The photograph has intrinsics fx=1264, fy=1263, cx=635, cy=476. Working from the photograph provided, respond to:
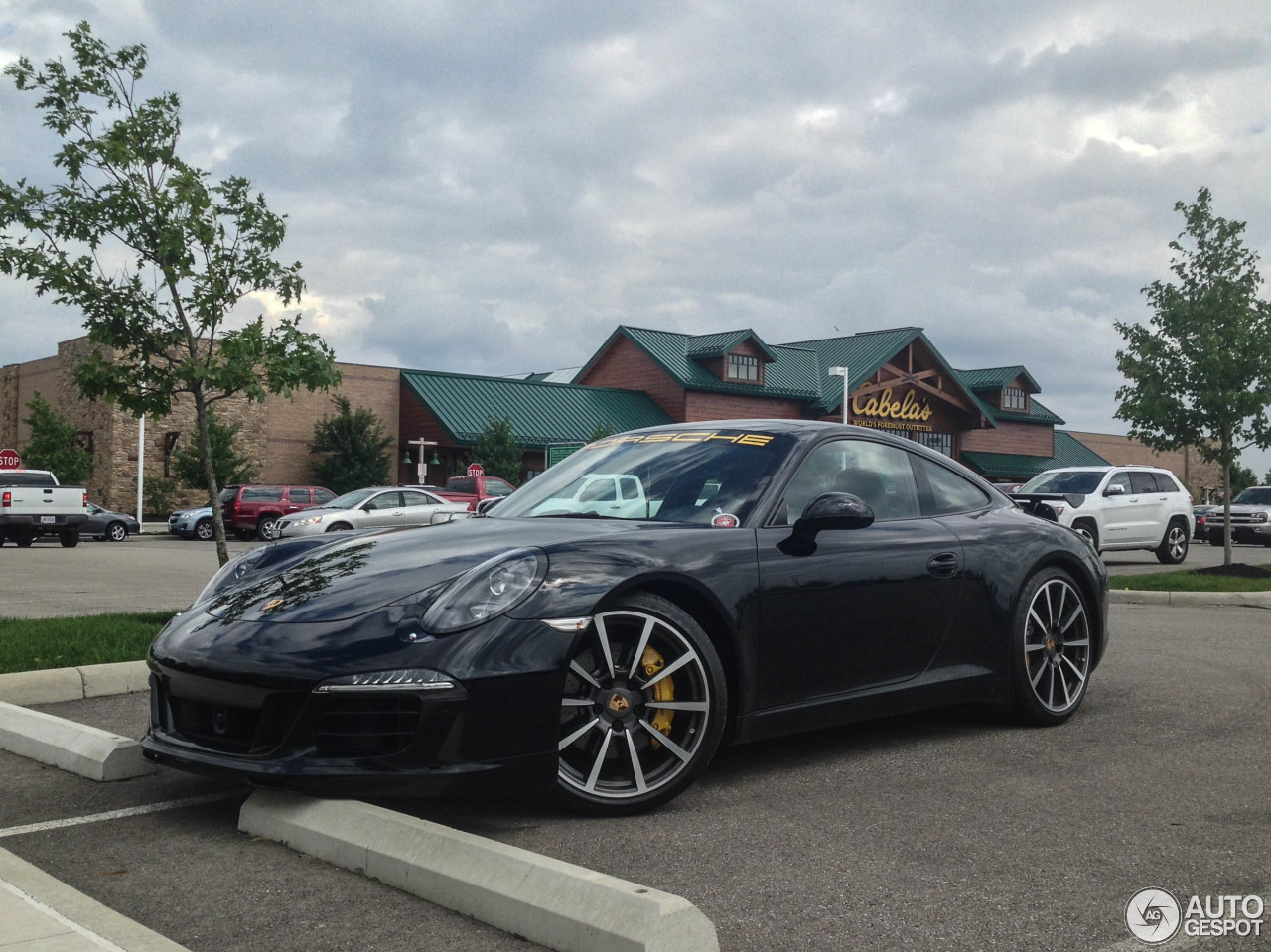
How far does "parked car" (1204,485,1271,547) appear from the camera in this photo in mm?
36000

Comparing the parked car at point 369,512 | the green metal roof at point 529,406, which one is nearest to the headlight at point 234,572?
the parked car at point 369,512

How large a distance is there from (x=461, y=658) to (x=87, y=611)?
893 centimetres

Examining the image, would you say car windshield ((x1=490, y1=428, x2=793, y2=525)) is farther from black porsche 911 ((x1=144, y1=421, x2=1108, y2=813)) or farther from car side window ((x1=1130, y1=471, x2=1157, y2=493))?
car side window ((x1=1130, y1=471, x2=1157, y2=493))

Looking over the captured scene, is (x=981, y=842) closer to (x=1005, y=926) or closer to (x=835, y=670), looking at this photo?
(x=1005, y=926)

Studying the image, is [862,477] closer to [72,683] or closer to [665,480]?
[665,480]

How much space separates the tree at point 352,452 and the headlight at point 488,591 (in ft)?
137

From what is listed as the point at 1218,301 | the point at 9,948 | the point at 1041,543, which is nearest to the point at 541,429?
the point at 1218,301

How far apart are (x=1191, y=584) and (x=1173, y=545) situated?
8.29 m

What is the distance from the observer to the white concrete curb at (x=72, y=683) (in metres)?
6.52

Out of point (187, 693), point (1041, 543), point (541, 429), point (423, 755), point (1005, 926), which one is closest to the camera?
point (1005, 926)

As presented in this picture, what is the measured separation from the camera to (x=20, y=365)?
5334 centimetres

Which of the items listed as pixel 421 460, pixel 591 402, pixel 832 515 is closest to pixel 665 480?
pixel 832 515

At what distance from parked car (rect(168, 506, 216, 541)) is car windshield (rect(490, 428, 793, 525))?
101 feet

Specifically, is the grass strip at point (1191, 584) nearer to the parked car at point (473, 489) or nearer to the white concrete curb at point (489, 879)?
the white concrete curb at point (489, 879)
